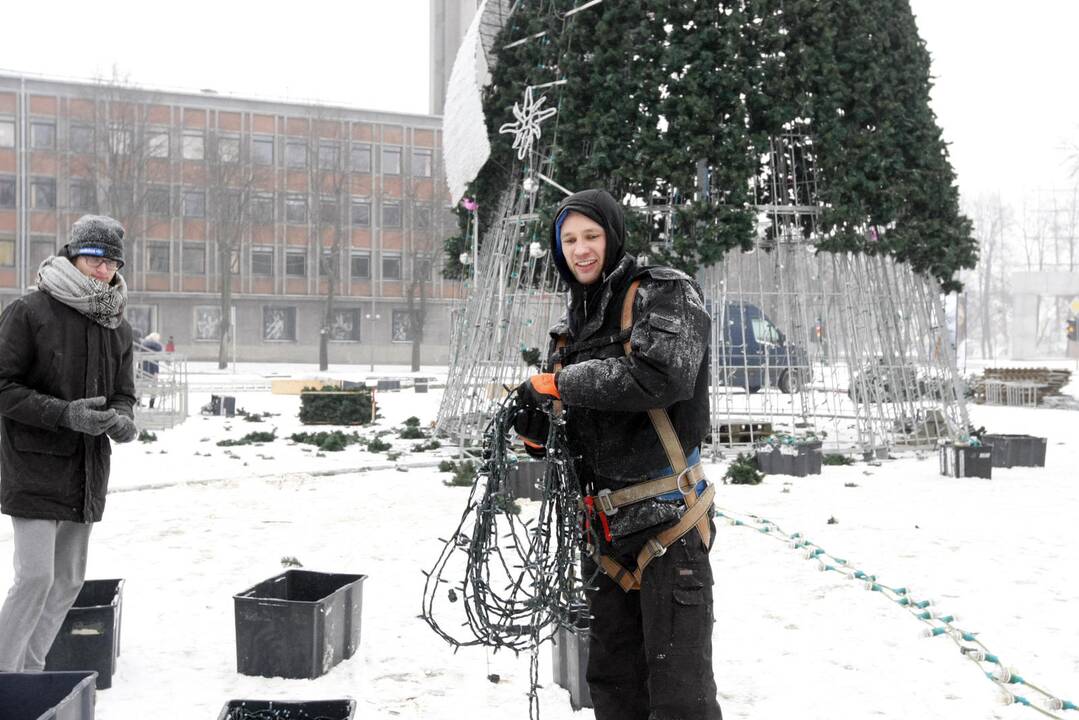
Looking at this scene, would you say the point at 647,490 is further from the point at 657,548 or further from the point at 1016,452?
the point at 1016,452

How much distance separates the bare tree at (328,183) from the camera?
141 ft

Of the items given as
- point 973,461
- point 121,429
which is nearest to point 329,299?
point 973,461

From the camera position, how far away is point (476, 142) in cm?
1330

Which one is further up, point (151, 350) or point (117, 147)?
point (117, 147)

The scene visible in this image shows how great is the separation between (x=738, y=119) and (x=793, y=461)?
3938 mm

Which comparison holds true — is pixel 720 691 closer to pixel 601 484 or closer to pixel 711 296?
pixel 601 484

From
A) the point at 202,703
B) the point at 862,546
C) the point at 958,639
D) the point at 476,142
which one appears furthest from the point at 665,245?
the point at 202,703

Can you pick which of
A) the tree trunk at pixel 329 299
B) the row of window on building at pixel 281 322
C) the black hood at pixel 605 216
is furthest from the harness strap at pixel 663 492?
the row of window on building at pixel 281 322

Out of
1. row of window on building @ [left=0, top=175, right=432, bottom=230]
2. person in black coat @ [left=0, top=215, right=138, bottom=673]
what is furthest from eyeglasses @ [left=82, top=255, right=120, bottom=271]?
row of window on building @ [left=0, top=175, right=432, bottom=230]

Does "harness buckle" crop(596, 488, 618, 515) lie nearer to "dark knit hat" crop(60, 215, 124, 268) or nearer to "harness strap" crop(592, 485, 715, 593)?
"harness strap" crop(592, 485, 715, 593)

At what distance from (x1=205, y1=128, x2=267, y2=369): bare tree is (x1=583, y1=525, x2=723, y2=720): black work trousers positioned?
1484 inches

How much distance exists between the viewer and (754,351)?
878 inches

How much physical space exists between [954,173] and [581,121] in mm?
4910

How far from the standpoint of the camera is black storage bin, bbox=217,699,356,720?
353cm
